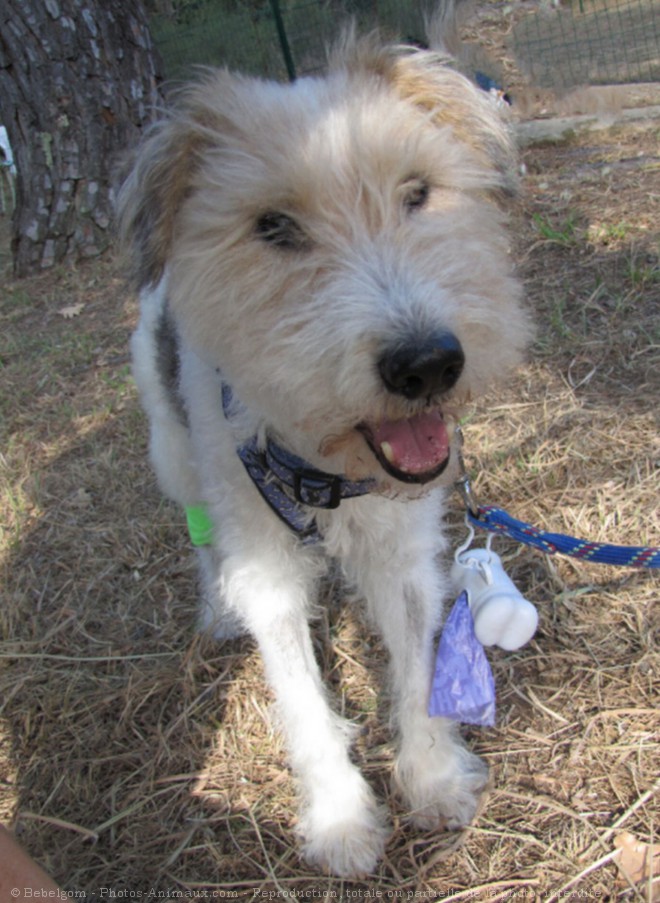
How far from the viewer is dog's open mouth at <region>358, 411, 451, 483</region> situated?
156 centimetres

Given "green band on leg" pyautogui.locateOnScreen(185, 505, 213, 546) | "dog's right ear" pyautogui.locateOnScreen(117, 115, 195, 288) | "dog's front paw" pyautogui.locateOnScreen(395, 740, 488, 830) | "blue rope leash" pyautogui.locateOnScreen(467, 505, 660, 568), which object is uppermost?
"dog's right ear" pyautogui.locateOnScreen(117, 115, 195, 288)

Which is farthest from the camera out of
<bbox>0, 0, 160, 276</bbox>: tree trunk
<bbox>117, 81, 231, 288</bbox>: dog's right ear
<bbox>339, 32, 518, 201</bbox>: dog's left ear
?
<bbox>0, 0, 160, 276</bbox>: tree trunk

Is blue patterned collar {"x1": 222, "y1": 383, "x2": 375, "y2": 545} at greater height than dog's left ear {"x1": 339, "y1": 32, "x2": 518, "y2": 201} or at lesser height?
lesser

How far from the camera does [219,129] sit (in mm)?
1764

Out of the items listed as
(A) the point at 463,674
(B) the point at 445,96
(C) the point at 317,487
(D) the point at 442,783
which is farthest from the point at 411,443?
(D) the point at 442,783

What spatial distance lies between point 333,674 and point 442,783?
0.64 meters

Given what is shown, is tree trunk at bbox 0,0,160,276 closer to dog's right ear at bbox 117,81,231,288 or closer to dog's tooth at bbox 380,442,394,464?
dog's right ear at bbox 117,81,231,288

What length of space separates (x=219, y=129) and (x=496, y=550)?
1934mm

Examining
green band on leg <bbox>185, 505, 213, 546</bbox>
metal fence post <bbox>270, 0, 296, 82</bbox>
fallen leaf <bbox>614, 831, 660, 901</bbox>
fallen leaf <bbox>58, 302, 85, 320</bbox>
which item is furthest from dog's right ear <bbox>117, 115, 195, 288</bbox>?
metal fence post <bbox>270, 0, 296, 82</bbox>

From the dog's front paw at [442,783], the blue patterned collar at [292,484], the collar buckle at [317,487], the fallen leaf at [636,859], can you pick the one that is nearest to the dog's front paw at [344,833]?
the dog's front paw at [442,783]

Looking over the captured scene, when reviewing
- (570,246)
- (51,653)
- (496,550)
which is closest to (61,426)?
(51,653)

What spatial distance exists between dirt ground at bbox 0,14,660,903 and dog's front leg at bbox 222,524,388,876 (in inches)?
3.3

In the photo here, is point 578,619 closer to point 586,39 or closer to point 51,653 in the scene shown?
point 51,653

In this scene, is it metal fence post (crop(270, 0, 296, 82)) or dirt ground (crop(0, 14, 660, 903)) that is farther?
metal fence post (crop(270, 0, 296, 82))
